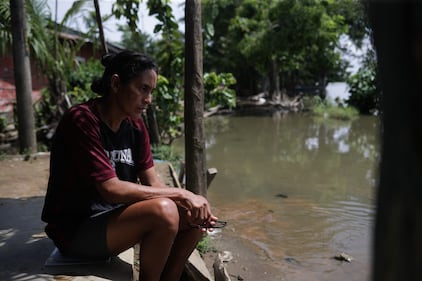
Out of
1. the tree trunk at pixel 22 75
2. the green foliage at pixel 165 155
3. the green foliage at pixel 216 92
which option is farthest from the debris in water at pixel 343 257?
the tree trunk at pixel 22 75

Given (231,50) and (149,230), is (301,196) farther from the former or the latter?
(231,50)

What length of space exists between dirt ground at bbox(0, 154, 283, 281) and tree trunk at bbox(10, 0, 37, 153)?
39cm

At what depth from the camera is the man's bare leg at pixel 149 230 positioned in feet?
7.19

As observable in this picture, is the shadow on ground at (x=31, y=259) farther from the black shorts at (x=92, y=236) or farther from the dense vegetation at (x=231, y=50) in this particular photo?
the dense vegetation at (x=231, y=50)

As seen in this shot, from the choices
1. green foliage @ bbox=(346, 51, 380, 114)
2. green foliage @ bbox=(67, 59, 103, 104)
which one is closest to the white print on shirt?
green foliage @ bbox=(67, 59, 103, 104)

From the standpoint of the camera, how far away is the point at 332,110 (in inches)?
816

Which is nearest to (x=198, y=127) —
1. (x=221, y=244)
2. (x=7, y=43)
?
(x=221, y=244)

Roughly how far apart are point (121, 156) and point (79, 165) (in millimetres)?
325

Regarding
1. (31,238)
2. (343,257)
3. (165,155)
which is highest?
(31,238)

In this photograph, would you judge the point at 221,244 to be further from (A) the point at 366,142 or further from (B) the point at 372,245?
(A) the point at 366,142

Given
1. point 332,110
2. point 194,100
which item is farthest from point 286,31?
point 194,100

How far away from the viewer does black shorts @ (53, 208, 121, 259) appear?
227cm

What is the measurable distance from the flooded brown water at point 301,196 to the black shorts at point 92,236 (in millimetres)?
1300

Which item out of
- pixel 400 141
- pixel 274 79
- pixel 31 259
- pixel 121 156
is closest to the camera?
pixel 400 141
